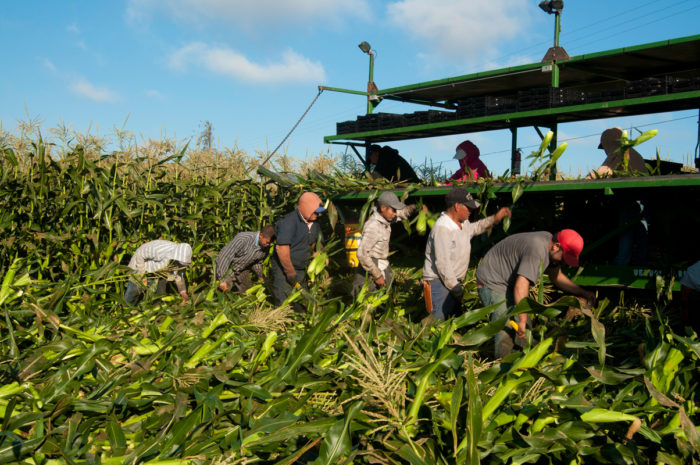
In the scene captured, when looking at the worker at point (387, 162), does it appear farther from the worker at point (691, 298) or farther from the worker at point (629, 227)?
the worker at point (691, 298)

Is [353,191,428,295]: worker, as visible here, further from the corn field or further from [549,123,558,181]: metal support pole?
the corn field

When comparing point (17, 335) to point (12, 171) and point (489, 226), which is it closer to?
point (12, 171)

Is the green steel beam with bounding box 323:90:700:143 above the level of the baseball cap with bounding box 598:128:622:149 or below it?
above

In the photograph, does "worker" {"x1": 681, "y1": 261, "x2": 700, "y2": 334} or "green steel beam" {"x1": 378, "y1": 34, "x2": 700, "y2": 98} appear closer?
"worker" {"x1": 681, "y1": 261, "x2": 700, "y2": 334}

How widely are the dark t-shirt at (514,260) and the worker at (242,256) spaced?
2.53 metres

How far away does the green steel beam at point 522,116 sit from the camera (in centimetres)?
478

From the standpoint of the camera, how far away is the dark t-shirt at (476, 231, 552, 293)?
4168mm

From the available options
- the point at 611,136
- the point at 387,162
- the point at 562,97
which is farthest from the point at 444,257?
the point at 387,162

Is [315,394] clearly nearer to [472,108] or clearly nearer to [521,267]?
[521,267]

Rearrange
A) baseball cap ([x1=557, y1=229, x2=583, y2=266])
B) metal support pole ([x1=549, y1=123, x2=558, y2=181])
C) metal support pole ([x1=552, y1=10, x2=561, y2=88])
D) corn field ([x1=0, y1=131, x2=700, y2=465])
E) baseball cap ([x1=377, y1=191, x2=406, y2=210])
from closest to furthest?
corn field ([x1=0, y1=131, x2=700, y2=465]), baseball cap ([x1=557, y1=229, x2=583, y2=266]), metal support pole ([x1=549, y1=123, x2=558, y2=181]), baseball cap ([x1=377, y1=191, x2=406, y2=210]), metal support pole ([x1=552, y1=10, x2=561, y2=88])

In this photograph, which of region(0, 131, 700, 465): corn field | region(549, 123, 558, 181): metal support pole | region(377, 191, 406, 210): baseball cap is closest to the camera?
region(0, 131, 700, 465): corn field

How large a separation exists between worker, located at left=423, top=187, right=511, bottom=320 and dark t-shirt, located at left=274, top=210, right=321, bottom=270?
1493mm

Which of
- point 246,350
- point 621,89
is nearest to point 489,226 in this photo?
point 621,89

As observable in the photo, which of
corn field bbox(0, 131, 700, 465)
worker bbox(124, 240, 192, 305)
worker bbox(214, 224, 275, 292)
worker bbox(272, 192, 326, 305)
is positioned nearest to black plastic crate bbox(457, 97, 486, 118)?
worker bbox(272, 192, 326, 305)
